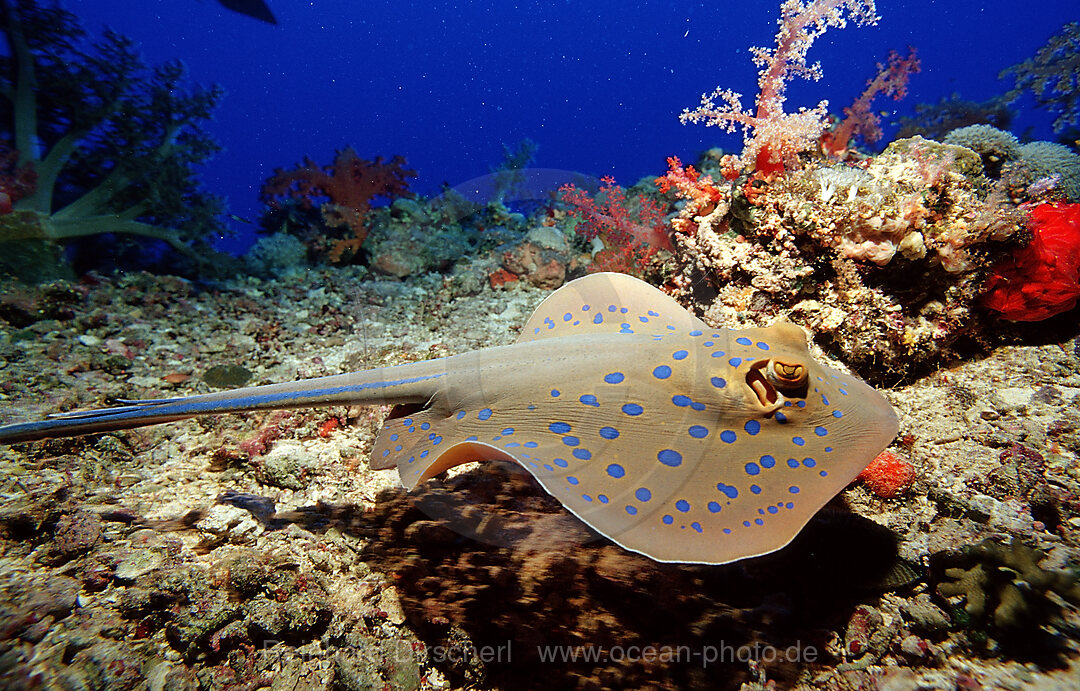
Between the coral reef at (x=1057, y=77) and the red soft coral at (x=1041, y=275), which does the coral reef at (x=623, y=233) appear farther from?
the coral reef at (x=1057, y=77)

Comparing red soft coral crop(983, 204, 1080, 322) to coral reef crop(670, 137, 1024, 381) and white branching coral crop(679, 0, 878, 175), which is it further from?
white branching coral crop(679, 0, 878, 175)

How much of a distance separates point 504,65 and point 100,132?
8762 centimetres

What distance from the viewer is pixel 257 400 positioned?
2.60 m

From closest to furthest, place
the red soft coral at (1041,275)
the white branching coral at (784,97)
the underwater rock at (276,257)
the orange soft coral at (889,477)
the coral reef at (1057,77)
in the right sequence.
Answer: the orange soft coral at (889,477), the red soft coral at (1041,275), the white branching coral at (784,97), the underwater rock at (276,257), the coral reef at (1057,77)

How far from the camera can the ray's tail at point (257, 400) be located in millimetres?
2381

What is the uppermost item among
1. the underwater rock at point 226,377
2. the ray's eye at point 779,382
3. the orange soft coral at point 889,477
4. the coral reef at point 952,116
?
the coral reef at point 952,116

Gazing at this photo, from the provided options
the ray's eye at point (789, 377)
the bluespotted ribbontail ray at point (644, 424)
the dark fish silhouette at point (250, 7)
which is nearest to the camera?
the bluespotted ribbontail ray at point (644, 424)

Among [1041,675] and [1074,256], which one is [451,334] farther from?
[1074,256]

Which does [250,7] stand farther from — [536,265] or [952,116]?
[952,116]

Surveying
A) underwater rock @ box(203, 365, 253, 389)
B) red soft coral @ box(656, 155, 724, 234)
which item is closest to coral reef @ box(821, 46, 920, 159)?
red soft coral @ box(656, 155, 724, 234)

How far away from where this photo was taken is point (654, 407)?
7.93 ft

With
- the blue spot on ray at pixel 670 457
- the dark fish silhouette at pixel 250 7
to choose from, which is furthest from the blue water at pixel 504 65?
the blue spot on ray at pixel 670 457

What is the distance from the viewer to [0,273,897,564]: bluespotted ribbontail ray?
1.88 meters

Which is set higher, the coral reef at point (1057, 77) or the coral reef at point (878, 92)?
the coral reef at point (1057, 77)
